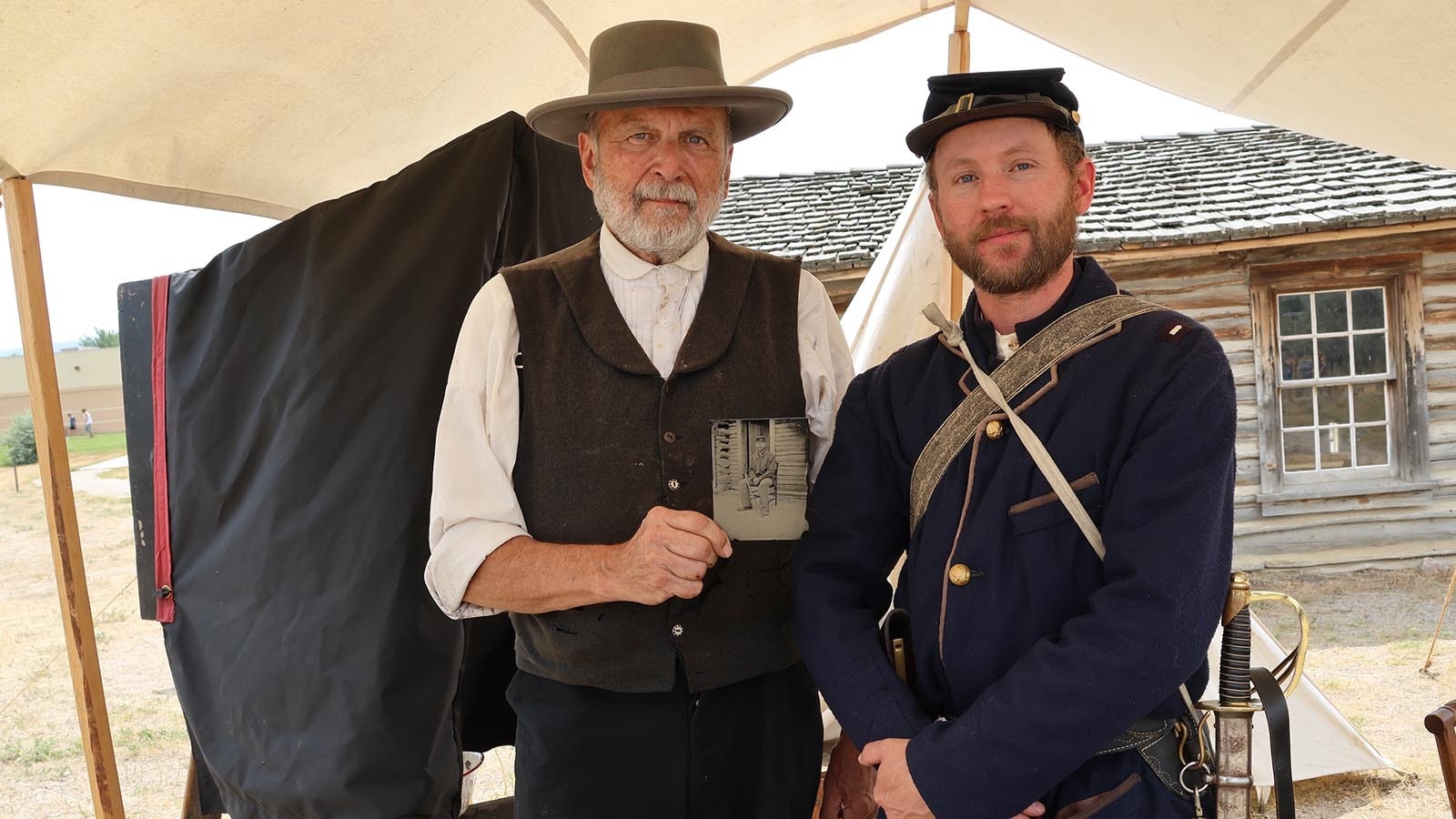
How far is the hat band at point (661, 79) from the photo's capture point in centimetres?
190

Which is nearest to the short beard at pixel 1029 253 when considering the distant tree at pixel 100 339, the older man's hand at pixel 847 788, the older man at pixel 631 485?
the older man at pixel 631 485

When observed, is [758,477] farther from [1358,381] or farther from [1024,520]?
[1358,381]

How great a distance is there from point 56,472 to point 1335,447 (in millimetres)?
9621

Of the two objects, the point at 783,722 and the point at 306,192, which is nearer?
the point at 783,722

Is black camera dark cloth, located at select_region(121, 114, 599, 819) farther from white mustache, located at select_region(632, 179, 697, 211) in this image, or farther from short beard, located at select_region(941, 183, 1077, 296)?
short beard, located at select_region(941, 183, 1077, 296)

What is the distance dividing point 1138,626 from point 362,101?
7.09ft

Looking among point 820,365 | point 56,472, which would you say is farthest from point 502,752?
point 820,365

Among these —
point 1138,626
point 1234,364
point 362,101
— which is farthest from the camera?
point 1234,364

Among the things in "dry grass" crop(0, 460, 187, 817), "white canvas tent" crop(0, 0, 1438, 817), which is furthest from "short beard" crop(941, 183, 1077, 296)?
"dry grass" crop(0, 460, 187, 817)

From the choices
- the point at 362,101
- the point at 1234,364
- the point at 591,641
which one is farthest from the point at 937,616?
the point at 1234,364

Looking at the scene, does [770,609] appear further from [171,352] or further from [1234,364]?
[1234,364]

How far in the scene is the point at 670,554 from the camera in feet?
5.12

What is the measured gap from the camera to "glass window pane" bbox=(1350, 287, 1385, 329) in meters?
9.02

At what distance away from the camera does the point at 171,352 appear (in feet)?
7.59
